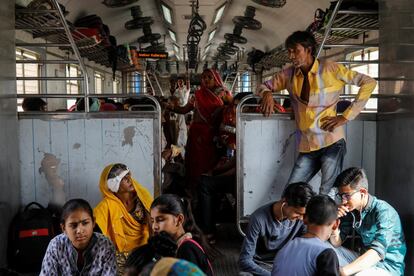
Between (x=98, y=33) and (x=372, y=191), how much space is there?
531 cm

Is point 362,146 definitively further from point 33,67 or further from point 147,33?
point 147,33

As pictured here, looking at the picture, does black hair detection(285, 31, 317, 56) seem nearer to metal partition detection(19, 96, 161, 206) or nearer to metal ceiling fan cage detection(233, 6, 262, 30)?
metal partition detection(19, 96, 161, 206)

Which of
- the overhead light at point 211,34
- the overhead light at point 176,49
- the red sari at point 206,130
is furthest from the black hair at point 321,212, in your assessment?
the overhead light at point 176,49

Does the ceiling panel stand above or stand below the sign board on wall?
above

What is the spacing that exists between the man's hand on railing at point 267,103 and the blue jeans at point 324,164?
472 mm

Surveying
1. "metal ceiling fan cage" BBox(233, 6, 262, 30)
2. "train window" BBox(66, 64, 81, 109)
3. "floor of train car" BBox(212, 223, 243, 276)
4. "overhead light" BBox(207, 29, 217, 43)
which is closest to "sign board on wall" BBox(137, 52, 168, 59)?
"train window" BBox(66, 64, 81, 109)

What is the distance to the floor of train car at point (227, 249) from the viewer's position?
12.0 ft

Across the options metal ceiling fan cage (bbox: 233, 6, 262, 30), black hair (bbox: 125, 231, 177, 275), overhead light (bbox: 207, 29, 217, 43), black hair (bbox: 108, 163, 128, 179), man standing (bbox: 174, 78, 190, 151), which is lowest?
black hair (bbox: 125, 231, 177, 275)

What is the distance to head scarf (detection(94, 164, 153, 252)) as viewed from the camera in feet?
10.5

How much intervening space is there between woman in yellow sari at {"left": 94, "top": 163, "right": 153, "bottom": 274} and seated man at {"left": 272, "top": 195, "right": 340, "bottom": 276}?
1418 millimetres

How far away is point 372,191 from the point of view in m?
4.00

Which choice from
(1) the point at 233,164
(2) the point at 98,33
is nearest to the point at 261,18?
(2) the point at 98,33

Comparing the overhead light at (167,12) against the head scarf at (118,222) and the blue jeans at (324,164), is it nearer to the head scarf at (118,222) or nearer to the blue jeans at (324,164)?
the blue jeans at (324,164)

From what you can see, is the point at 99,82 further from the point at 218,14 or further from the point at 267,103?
the point at 267,103
